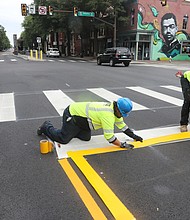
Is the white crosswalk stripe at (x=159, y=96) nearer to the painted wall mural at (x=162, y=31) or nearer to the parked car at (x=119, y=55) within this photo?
the parked car at (x=119, y=55)

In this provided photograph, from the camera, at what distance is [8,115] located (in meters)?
6.17

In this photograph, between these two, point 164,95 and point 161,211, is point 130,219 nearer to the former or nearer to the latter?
point 161,211

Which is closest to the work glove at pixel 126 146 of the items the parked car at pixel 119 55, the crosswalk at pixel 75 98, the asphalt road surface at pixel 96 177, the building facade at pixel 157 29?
the asphalt road surface at pixel 96 177

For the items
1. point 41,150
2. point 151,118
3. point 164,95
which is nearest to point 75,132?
point 41,150

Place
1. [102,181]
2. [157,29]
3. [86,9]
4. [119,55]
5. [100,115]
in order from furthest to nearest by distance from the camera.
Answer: [157,29]
[86,9]
[119,55]
[100,115]
[102,181]

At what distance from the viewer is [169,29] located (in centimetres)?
3475

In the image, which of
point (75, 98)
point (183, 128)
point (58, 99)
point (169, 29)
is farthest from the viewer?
point (169, 29)

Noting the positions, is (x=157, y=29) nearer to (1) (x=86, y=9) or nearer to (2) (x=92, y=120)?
(1) (x=86, y=9)

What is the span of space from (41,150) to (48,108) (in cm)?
297

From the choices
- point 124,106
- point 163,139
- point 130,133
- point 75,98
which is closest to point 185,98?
point 163,139

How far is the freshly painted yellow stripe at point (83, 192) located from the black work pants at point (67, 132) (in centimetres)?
55

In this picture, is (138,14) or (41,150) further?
(138,14)

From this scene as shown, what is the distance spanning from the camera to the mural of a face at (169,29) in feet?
113

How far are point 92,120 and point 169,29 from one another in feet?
114
